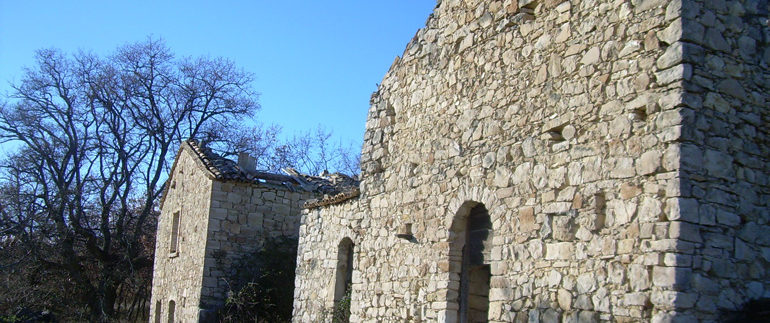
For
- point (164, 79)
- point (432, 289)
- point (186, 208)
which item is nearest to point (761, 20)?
point (432, 289)

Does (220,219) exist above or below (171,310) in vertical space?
above

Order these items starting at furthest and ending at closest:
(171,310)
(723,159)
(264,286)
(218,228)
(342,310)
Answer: (171,310)
(218,228)
(264,286)
(342,310)
(723,159)

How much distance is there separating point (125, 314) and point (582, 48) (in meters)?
21.0

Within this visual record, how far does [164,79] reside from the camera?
27938mm

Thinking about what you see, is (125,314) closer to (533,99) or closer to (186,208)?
(186,208)

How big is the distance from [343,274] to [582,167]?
19.8 feet

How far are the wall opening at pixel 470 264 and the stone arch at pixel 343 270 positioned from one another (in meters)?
3.60

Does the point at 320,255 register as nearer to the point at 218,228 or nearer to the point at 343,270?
the point at 343,270

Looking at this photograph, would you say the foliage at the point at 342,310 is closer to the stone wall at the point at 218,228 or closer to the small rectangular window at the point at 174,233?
the stone wall at the point at 218,228

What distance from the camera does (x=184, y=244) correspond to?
17781mm

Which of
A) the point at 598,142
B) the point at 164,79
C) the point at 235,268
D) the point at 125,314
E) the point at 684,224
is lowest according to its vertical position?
the point at 125,314

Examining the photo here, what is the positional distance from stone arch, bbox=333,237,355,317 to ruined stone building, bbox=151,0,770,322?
1143 millimetres

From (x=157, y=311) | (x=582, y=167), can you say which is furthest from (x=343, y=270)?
(x=157, y=311)

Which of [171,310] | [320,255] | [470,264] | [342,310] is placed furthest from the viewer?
[171,310]
